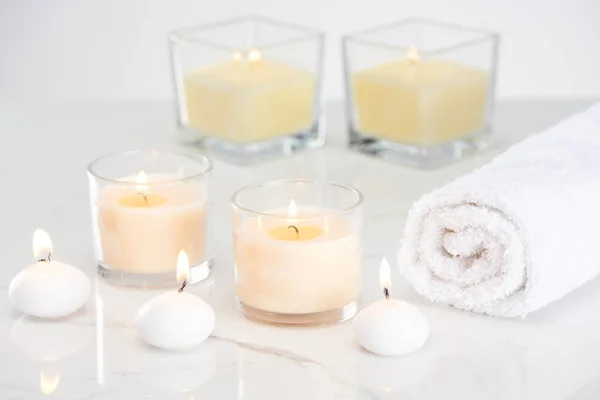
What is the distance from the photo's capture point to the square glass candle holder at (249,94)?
1.63m

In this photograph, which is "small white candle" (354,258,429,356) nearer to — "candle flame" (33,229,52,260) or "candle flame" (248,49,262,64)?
"candle flame" (33,229,52,260)

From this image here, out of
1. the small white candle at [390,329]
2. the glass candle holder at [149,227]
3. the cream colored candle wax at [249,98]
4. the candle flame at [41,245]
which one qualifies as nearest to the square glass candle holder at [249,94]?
the cream colored candle wax at [249,98]

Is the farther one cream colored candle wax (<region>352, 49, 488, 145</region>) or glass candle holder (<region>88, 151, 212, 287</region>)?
cream colored candle wax (<region>352, 49, 488, 145</region>)

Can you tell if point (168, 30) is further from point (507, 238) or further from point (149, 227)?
point (507, 238)

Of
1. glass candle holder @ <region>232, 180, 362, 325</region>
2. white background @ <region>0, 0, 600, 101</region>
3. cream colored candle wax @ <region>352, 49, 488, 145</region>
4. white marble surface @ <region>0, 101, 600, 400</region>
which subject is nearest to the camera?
white marble surface @ <region>0, 101, 600, 400</region>

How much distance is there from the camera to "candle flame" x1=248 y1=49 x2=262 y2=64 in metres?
1.64

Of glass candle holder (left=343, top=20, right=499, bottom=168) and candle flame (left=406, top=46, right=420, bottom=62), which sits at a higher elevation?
candle flame (left=406, top=46, right=420, bottom=62)

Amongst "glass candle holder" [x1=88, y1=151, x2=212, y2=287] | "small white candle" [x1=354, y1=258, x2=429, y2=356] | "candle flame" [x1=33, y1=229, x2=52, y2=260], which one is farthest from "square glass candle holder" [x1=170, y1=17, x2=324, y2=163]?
"small white candle" [x1=354, y1=258, x2=429, y2=356]

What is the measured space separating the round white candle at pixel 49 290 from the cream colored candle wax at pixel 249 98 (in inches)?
21.3

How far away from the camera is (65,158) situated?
1.69m

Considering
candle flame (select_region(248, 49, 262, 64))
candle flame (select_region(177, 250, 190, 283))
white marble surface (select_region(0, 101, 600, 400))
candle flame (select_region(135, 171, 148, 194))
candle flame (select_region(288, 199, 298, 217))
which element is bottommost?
white marble surface (select_region(0, 101, 600, 400))

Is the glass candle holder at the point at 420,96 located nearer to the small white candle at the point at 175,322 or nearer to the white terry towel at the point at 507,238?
the white terry towel at the point at 507,238

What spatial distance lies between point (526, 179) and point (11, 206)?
2.19ft

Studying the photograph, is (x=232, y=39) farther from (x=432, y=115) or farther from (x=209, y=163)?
(x=209, y=163)
